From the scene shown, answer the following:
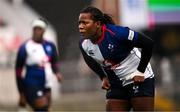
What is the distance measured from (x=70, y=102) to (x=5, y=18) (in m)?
6.10

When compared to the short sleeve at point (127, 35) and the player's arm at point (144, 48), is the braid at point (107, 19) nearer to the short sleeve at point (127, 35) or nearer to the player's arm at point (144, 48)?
the short sleeve at point (127, 35)

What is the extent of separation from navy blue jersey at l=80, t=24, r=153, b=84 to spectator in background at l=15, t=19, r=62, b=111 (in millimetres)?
4411

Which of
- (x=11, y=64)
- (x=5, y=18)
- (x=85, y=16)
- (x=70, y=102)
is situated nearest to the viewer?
(x=85, y=16)

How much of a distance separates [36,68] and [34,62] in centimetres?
12

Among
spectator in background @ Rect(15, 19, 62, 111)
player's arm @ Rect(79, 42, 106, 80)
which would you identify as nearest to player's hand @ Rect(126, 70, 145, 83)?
player's arm @ Rect(79, 42, 106, 80)

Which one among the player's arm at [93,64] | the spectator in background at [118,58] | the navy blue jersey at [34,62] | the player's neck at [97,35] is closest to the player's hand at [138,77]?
the spectator in background at [118,58]

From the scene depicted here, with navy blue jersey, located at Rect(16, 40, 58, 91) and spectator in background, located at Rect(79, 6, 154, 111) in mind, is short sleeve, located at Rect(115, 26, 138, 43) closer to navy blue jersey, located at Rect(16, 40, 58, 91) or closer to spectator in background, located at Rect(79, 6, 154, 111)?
spectator in background, located at Rect(79, 6, 154, 111)

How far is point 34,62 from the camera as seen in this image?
572 inches

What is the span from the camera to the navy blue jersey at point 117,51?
9.65 m

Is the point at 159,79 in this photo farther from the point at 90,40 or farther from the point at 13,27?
the point at 90,40

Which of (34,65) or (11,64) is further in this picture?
(11,64)

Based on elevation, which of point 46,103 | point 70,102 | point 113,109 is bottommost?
point 70,102

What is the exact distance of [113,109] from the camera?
10.0m

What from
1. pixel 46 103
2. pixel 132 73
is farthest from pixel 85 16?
pixel 46 103
